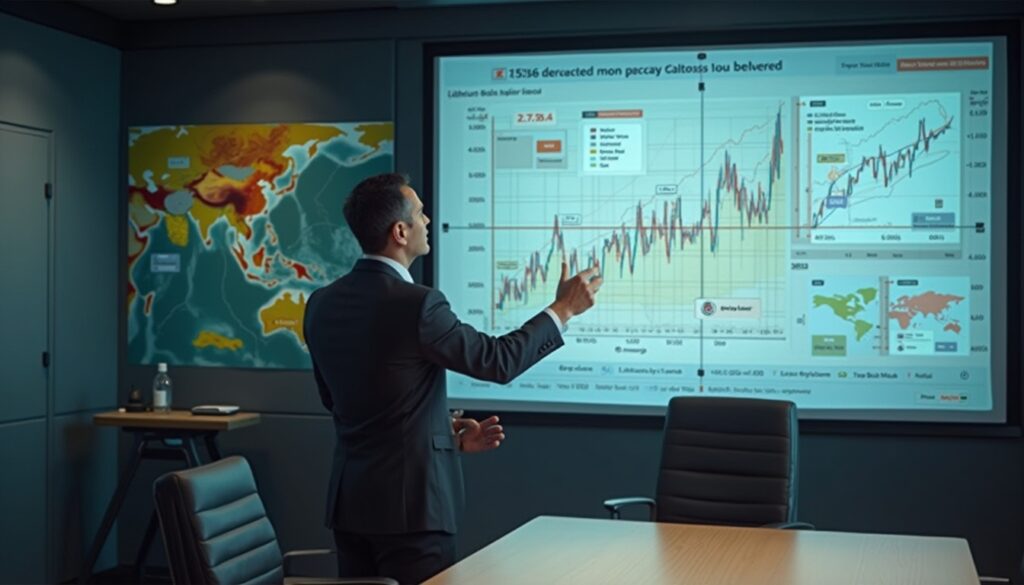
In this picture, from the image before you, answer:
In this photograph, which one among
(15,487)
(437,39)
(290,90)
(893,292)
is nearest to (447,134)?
(437,39)

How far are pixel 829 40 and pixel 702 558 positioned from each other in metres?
3.02

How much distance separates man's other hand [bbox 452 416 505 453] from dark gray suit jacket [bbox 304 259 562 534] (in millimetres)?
106

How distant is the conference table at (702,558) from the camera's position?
2963 mm

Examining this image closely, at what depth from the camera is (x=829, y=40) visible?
544cm

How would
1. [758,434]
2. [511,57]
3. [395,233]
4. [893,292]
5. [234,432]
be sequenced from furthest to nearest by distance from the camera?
1. [234,432]
2. [511,57]
3. [893,292]
4. [758,434]
5. [395,233]

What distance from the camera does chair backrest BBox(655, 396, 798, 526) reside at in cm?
422

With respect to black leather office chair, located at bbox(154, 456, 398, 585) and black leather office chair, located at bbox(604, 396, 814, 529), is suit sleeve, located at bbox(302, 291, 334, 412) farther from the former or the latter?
black leather office chair, located at bbox(604, 396, 814, 529)

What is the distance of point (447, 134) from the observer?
586 centimetres

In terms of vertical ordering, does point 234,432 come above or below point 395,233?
below

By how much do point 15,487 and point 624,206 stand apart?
3.12 m

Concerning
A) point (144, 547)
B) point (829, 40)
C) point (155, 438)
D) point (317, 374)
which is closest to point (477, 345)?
point (317, 374)

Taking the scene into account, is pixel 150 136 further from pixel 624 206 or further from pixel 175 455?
pixel 624 206

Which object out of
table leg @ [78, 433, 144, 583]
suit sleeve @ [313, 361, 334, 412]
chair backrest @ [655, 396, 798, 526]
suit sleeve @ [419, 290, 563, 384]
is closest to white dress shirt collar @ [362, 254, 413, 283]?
suit sleeve @ [419, 290, 563, 384]

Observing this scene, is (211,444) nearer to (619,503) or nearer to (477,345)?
(619,503)
